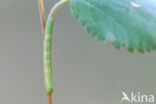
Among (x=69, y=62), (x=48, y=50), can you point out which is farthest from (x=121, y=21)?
(x=69, y=62)

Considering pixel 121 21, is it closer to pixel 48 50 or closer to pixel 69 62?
pixel 48 50

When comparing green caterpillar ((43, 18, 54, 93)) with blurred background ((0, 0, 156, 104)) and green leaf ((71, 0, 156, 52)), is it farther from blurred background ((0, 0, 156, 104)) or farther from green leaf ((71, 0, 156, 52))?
blurred background ((0, 0, 156, 104))

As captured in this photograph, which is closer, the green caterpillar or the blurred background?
the green caterpillar

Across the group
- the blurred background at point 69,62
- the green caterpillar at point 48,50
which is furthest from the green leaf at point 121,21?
the blurred background at point 69,62

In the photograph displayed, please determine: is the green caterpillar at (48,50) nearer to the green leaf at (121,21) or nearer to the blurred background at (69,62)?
the green leaf at (121,21)

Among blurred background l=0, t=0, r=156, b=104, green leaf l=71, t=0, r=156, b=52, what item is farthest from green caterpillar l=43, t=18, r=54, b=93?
blurred background l=0, t=0, r=156, b=104

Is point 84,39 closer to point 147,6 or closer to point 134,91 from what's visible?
point 134,91

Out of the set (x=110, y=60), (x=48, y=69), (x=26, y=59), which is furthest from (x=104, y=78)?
(x=48, y=69)

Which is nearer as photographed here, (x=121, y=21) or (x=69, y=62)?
(x=121, y=21)
